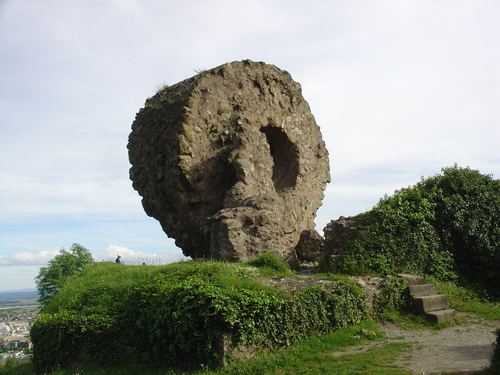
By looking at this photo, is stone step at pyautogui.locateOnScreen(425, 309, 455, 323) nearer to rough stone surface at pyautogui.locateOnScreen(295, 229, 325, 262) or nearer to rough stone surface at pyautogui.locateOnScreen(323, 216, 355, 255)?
rough stone surface at pyautogui.locateOnScreen(323, 216, 355, 255)

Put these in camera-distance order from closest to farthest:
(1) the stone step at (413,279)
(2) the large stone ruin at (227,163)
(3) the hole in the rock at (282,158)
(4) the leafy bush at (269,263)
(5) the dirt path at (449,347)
→ (5) the dirt path at (449,347) → (4) the leafy bush at (269,263) → (1) the stone step at (413,279) → (2) the large stone ruin at (227,163) → (3) the hole in the rock at (282,158)

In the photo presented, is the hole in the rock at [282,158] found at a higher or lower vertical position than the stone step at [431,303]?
higher

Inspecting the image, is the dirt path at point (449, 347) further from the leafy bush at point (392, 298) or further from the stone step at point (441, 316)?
the leafy bush at point (392, 298)

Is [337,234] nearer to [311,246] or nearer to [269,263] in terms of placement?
[311,246]

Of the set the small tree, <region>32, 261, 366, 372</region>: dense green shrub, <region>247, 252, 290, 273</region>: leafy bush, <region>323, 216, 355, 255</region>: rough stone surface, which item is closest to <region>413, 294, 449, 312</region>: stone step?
<region>32, 261, 366, 372</region>: dense green shrub

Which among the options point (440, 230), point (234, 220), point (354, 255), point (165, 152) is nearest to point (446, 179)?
point (440, 230)

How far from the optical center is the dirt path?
6.16 metres

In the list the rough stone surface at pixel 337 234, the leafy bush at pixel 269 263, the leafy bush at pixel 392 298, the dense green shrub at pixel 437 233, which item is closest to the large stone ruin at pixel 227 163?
the leafy bush at pixel 269 263

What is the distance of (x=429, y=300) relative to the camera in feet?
30.8

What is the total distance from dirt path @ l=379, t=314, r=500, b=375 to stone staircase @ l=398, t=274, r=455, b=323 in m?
0.30

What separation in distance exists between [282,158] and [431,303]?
824 cm

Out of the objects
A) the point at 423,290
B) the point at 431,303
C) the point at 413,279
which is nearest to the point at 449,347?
the point at 431,303

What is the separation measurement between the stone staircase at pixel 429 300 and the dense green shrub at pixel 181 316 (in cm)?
137

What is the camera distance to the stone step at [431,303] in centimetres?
924
